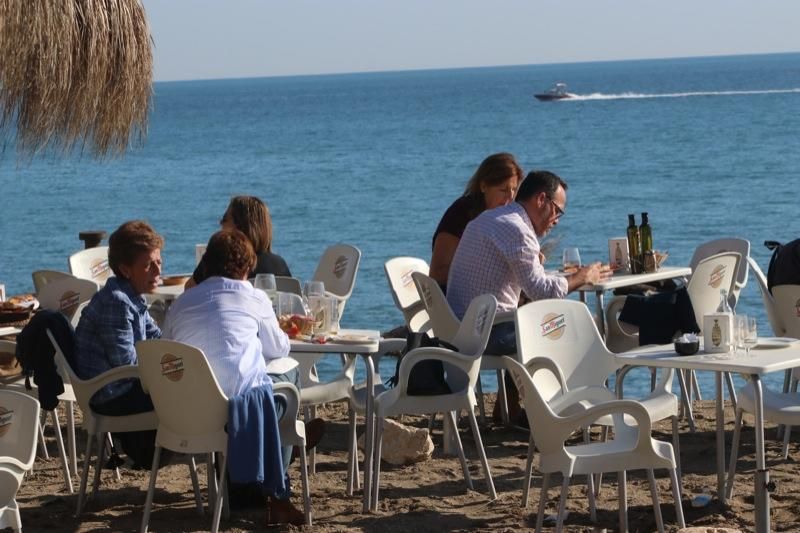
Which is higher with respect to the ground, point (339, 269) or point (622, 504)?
point (339, 269)

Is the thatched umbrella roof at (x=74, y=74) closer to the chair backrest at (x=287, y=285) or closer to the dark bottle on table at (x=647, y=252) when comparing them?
the chair backrest at (x=287, y=285)

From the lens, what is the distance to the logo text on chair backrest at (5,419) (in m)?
4.66

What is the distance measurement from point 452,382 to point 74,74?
2154 millimetres

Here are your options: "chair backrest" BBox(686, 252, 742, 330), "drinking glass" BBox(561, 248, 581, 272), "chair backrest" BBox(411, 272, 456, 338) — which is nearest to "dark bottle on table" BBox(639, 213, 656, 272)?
"drinking glass" BBox(561, 248, 581, 272)

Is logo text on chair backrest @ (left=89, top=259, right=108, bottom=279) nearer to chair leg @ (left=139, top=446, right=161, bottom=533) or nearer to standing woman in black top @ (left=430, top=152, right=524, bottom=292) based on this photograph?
standing woman in black top @ (left=430, top=152, right=524, bottom=292)

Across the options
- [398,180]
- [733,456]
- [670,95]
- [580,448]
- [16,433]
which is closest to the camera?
[16,433]

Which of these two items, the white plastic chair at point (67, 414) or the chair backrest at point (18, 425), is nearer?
the chair backrest at point (18, 425)

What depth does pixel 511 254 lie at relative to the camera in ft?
21.9

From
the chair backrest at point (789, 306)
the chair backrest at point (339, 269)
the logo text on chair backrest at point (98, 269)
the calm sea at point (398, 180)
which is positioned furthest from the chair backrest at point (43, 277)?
the calm sea at point (398, 180)

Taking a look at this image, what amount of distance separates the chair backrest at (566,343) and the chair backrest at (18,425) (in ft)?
6.41

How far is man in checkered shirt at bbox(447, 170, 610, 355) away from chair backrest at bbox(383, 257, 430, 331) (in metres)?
0.89

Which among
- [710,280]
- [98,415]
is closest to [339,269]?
[710,280]

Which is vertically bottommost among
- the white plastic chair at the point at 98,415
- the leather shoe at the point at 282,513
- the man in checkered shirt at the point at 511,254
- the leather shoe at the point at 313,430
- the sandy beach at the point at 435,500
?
the sandy beach at the point at 435,500

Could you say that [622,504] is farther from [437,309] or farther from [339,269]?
[339,269]
